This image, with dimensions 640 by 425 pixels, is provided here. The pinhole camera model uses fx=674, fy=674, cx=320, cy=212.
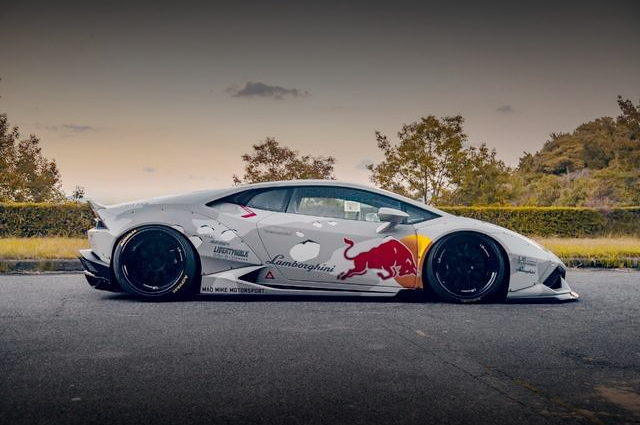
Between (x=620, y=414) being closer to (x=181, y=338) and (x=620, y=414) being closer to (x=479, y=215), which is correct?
(x=181, y=338)

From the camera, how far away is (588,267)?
11352 millimetres

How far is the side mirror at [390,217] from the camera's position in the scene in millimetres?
Answer: 6391

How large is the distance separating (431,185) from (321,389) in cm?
2809

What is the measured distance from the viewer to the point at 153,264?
21.5ft

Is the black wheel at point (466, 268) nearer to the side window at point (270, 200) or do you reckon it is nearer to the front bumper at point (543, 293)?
the front bumper at point (543, 293)

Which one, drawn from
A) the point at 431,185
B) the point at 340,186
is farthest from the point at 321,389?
the point at 431,185

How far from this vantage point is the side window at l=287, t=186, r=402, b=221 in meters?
6.61

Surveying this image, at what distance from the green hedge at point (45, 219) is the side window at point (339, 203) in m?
11.8

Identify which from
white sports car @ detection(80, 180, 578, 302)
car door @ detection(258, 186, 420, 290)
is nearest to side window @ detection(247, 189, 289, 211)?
white sports car @ detection(80, 180, 578, 302)

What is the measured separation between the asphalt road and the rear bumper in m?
0.16

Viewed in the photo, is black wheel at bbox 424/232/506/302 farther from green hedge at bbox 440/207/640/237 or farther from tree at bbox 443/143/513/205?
tree at bbox 443/143/513/205

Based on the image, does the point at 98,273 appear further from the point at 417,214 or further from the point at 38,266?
the point at 38,266

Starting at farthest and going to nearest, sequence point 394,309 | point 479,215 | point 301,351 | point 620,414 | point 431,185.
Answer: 1. point 431,185
2. point 479,215
3. point 394,309
4. point 301,351
5. point 620,414

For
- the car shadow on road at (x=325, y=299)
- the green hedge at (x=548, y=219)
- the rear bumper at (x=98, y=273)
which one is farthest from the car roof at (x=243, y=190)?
the green hedge at (x=548, y=219)
